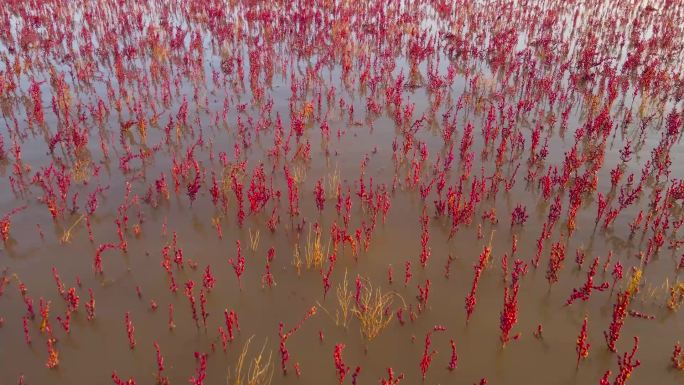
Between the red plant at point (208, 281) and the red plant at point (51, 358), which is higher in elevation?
the red plant at point (208, 281)

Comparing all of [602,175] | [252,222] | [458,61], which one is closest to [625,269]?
[602,175]

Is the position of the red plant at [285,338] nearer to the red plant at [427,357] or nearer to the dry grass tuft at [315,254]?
the dry grass tuft at [315,254]

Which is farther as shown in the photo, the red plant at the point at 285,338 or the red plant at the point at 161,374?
the red plant at the point at 285,338

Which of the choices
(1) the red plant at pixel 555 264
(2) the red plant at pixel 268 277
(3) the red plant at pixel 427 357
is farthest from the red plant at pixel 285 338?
(1) the red plant at pixel 555 264

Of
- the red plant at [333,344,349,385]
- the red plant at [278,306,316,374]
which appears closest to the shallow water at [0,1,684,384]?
the red plant at [278,306,316,374]

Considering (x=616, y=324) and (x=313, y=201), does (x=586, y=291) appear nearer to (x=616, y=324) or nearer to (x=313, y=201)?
(x=616, y=324)

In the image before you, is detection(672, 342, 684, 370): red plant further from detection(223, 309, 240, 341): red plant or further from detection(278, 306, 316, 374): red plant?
detection(223, 309, 240, 341): red plant

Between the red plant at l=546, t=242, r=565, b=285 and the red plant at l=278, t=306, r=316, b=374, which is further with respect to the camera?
the red plant at l=546, t=242, r=565, b=285

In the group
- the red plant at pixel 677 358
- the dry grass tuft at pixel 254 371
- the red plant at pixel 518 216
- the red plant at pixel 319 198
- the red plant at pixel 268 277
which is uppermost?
the red plant at pixel 319 198
